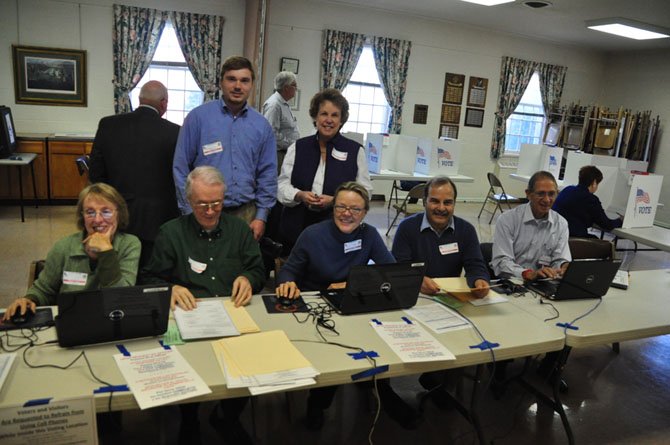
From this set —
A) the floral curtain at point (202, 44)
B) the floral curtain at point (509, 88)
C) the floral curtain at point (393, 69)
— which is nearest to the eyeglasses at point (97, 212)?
→ the floral curtain at point (202, 44)

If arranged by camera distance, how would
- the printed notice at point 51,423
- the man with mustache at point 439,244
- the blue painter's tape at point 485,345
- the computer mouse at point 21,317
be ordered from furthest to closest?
the man with mustache at point 439,244 < the blue painter's tape at point 485,345 < the computer mouse at point 21,317 < the printed notice at point 51,423

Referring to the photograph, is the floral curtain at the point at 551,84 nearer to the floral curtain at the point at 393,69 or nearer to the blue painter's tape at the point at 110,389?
the floral curtain at the point at 393,69

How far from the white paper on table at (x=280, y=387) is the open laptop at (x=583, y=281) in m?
1.43

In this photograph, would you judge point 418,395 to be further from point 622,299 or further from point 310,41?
point 310,41

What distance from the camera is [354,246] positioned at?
93.0 inches

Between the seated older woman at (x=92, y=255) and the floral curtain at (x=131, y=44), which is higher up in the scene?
the floral curtain at (x=131, y=44)

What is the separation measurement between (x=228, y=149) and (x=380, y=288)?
1.17 metres

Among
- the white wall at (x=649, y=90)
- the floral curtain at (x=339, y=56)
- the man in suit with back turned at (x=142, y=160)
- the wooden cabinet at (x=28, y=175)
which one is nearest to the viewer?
the man in suit with back turned at (x=142, y=160)

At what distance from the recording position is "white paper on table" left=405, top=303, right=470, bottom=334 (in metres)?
1.95

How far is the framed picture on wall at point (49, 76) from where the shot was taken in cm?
629

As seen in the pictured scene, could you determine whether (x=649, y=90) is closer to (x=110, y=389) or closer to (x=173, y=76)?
(x=173, y=76)

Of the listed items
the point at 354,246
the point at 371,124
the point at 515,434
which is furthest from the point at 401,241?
the point at 371,124

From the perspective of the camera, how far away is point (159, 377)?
1.42 metres

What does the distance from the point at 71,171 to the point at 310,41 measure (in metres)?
3.78
